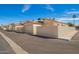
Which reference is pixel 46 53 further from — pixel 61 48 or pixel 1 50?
pixel 1 50

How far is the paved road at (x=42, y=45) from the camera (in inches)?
568

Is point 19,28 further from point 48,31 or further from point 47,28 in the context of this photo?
point 48,31

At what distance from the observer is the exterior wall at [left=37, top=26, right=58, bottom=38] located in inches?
710

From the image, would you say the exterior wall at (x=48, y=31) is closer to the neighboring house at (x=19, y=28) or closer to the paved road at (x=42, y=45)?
the neighboring house at (x=19, y=28)

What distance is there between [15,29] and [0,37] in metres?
0.97

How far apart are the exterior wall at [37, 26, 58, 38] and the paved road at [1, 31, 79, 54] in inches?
73.0

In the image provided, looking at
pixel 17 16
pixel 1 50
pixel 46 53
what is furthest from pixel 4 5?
pixel 46 53

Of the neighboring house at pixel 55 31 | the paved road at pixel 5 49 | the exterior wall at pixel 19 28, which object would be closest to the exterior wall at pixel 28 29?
the exterior wall at pixel 19 28

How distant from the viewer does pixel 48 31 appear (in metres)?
19.2

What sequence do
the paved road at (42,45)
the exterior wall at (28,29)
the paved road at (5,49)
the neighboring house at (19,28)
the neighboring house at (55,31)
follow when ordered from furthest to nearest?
the neighboring house at (55,31) → the exterior wall at (28,29) → the neighboring house at (19,28) → the paved road at (42,45) → the paved road at (5,49)

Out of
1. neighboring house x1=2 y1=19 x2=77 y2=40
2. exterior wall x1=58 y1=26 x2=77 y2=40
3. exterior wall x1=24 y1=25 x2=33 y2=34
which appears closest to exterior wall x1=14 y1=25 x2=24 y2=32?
neighboring house x1=2 y1=19 x2=77 y2=40

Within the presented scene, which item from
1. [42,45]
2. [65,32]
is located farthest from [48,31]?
[42,45]

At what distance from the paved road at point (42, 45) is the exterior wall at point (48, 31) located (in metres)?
1.85

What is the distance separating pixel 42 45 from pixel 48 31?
13.4 ft
